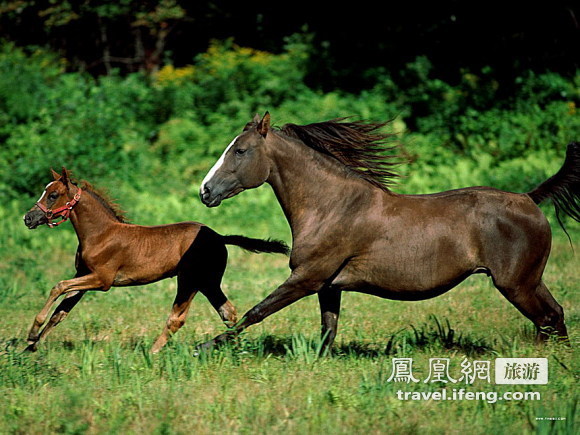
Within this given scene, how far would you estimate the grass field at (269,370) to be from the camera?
15.6ft

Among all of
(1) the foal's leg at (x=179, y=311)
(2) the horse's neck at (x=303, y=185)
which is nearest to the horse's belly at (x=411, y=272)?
(2) the horse's neck at (x=303, y=185)

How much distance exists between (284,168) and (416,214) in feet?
3.51

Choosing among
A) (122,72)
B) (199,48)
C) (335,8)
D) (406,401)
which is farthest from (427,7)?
(406,401)

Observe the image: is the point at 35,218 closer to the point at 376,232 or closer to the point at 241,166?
the point at 241,166

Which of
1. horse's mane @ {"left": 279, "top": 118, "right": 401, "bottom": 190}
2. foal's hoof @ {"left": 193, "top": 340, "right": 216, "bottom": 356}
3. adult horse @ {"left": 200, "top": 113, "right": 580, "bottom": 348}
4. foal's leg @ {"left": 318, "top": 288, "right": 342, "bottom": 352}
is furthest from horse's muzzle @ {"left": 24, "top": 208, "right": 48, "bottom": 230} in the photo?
foal's leg @ {"left": 318, "top": 288, "right": 342, "bottom": 352}

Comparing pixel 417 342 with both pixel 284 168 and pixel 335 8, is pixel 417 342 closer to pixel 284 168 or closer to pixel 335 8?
pixel 284 168

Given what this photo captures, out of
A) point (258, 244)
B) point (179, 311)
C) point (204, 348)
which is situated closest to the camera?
point (204, 348)

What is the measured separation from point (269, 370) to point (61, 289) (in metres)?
2.02

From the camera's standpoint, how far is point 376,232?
243 inches

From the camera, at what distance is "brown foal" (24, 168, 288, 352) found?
695 cm

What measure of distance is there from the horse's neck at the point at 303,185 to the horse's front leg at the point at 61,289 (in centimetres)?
183

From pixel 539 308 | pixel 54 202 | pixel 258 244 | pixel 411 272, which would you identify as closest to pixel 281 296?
pixel 411 272

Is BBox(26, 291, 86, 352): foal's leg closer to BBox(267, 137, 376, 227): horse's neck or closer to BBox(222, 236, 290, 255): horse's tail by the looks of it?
BBox(222, 236, 290, 255): horse's tail

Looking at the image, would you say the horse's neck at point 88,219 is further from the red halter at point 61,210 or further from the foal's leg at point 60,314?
the foal's leg at point 60,314
